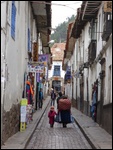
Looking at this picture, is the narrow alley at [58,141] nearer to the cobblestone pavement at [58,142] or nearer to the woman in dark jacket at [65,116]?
the cobblestone pavement at [58,142]

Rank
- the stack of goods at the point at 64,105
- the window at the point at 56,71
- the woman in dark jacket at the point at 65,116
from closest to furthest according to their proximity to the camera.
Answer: the woman in dark jacket at the point at 65,116 < the stack of goods at the point at 64,105 < the window at the point at 56,71

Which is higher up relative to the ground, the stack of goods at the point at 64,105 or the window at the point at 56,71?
the window at the point at 56,71

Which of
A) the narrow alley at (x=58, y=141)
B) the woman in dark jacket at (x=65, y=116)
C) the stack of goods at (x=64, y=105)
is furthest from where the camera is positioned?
the stack of goods at (x=64, y=105)

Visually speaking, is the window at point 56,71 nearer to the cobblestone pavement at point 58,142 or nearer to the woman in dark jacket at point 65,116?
the woman in dark jacket at point 65,116

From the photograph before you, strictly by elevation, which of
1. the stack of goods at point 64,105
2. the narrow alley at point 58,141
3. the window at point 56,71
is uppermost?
the window at point 56,71

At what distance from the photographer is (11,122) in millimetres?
14062

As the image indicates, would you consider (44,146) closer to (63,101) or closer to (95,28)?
(63,101)

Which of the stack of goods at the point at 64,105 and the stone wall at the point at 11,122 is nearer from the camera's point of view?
the stone wall at the point at 11,122

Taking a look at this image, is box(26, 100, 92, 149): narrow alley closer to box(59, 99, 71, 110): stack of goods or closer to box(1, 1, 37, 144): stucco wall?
box(1, 1, 37, 144): stucco wall

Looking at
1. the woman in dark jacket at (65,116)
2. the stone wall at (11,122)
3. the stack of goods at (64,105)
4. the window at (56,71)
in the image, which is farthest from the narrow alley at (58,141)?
the window at (56,71)

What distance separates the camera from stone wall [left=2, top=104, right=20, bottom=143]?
12391 millimetres

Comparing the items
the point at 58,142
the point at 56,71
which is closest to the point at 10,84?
the point at 58,142

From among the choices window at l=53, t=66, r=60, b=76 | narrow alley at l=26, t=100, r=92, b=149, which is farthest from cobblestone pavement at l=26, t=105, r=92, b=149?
window at l=53, t=66, r=60, b=76

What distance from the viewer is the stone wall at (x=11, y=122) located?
40.7 feet
